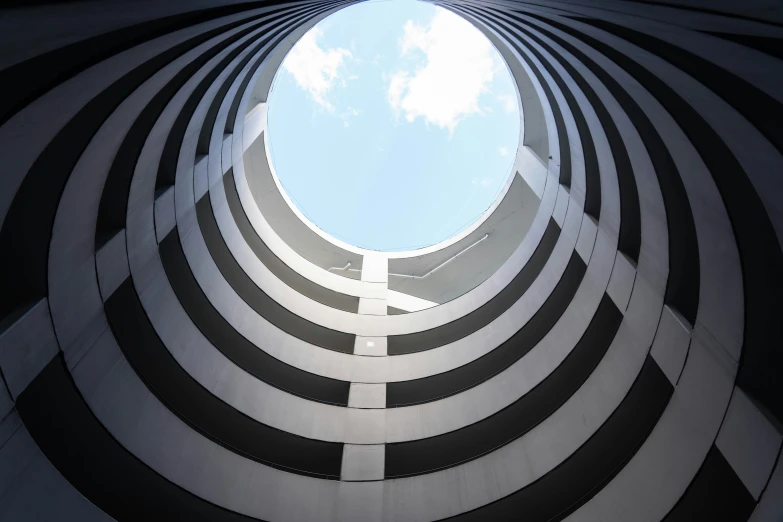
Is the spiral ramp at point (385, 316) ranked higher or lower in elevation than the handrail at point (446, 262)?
lower

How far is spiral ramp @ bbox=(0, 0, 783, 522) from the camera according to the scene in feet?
19.0

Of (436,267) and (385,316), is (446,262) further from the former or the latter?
(385,316)

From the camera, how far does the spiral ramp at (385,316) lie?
19.0ft

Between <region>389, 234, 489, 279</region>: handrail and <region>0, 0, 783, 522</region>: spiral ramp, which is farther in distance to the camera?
<region>389, 234, 489, 279</region>: handrail

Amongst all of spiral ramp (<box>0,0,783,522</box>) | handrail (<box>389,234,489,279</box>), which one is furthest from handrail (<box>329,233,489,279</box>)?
spiral ramp (<box>0,0,783,522</box>)

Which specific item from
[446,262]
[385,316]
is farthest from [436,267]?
[385,316]

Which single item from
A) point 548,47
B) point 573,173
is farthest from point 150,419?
point 573,173

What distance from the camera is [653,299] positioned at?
9109mm

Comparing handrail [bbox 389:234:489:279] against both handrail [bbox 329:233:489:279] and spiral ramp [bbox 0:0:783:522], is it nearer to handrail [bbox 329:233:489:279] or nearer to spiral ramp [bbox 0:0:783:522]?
handrail [bbox 329:233:489:279]

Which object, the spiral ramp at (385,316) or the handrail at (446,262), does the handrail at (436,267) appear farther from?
the spiral ramp at (385,316)

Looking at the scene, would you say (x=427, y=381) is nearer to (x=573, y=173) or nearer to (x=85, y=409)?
(x=573, y=173)

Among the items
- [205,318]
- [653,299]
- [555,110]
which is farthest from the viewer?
[555,110]

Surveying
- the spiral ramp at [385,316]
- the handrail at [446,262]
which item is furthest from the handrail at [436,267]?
the spiral ramp at [385,316]

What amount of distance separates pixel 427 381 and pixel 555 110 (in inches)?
432
